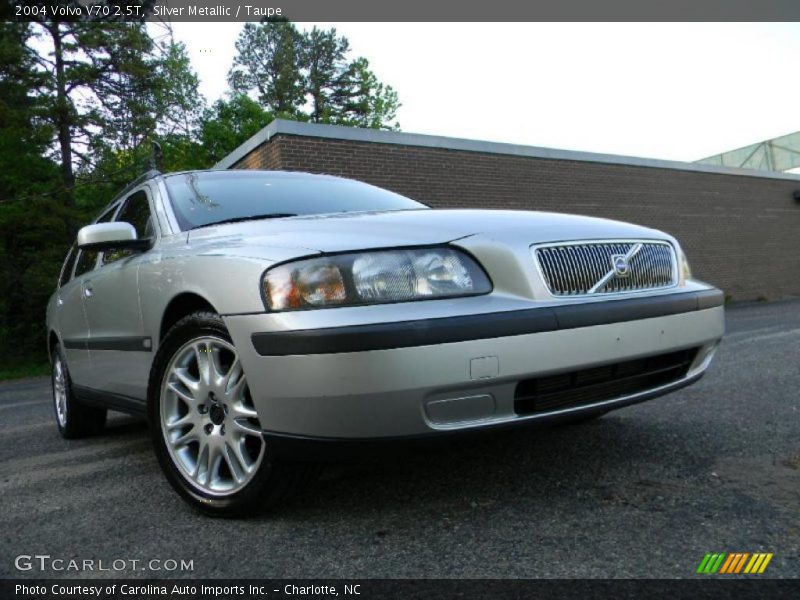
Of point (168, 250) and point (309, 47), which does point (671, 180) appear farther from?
point (309, 47)

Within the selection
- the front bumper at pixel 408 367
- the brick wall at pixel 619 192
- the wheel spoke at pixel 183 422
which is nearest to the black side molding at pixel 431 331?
the front bumper at pixel 408 367

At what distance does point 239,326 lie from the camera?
7.35ft

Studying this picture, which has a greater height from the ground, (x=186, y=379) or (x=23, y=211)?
(x=23, y=211)

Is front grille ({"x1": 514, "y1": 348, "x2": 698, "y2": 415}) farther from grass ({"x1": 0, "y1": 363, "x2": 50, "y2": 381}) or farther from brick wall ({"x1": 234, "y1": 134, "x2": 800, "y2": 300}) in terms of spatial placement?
grass ({"x1": 0, "y1": 363, "x2": 50, "y2": 381})

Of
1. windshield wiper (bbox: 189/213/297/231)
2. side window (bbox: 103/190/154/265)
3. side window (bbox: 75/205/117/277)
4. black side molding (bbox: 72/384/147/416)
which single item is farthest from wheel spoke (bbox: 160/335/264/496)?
side window (bbox: 75/205/117/277)

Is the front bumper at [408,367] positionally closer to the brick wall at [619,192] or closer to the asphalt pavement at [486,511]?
the asphalt pavement at [486,511]

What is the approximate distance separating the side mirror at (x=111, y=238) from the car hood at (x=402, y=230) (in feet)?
1.28

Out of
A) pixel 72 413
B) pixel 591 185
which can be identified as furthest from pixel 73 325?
pixel 591 185

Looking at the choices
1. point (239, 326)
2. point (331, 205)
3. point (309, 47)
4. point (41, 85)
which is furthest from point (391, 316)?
point (309, 47)

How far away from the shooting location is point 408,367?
6.63 ft

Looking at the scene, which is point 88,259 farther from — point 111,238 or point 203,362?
point 203,362

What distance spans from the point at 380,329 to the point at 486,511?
791mm

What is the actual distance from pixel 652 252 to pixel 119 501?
2.48 m

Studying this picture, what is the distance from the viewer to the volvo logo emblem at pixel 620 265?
8.43 ft
